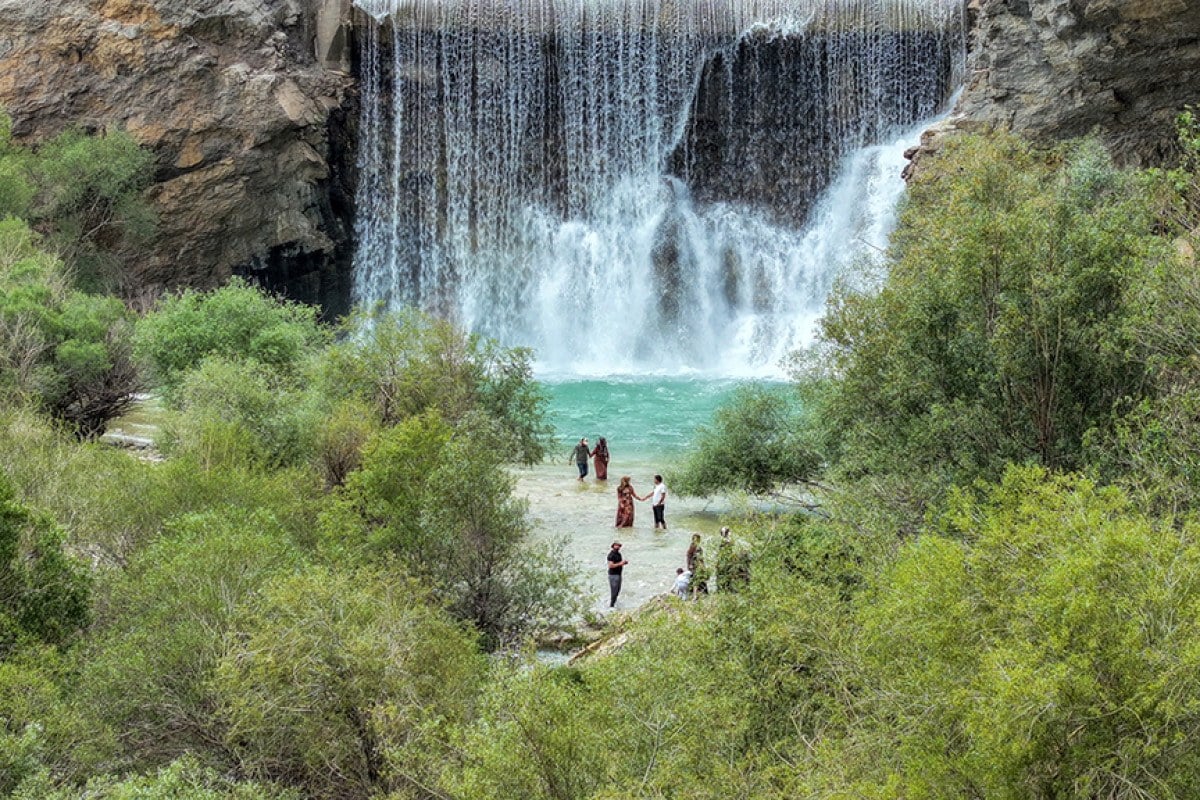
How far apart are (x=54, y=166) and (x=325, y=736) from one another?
107ft

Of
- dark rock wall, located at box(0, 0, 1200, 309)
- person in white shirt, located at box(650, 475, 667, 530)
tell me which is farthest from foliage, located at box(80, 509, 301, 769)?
dark rock wall, located at box(0, 0, 1200, 309)

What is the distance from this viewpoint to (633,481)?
94.9ft

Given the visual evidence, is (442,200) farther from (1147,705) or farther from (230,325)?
(1147,705)

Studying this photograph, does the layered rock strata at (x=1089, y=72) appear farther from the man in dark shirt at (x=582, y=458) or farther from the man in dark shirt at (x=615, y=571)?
the man in dark shirt at (x=615, y=571)

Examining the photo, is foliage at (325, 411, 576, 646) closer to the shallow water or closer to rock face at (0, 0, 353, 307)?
the shallow water

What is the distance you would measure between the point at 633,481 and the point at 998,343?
48.8 feet

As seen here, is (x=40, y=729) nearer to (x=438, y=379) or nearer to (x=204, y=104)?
(x=438, y=379)

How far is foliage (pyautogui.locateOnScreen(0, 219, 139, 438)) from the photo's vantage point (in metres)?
24.6

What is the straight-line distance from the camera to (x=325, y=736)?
11844mm

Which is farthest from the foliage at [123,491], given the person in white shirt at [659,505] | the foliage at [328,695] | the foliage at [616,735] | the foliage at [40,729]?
the foliage at [616,735]

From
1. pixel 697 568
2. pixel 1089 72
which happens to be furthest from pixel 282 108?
pixel 697 568

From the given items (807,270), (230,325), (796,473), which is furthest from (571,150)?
(796,473)

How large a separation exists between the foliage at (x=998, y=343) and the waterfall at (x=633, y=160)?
2747 centimetres

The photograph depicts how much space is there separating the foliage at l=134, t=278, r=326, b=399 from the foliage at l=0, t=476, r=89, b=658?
41.4 feet
